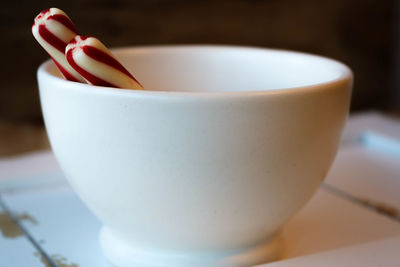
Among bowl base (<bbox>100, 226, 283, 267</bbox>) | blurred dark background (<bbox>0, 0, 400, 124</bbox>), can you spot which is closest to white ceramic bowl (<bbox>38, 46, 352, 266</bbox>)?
bowl base (<bbox>100, 226, 283, 267</bbox>)

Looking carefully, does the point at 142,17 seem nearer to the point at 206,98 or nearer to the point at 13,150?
the point at 13,150

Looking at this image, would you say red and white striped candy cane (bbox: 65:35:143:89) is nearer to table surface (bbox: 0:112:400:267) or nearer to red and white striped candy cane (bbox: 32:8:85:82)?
red and white striped candy cane (bbox: 32:8:85:82)

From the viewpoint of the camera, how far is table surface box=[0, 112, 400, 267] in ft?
1.59

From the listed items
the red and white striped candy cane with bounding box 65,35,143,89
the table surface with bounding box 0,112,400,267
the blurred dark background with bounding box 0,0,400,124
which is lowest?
the table surface with bounding box 0,112,400,267

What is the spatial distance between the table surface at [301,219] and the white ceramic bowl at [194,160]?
0.16 feet

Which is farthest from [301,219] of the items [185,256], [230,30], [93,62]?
[230,30]

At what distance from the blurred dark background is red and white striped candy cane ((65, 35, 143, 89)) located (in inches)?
41.6

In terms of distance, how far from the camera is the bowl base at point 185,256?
18.4 inches

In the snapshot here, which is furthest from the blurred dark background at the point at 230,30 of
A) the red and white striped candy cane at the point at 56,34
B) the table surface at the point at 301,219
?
the red and white striped candy cane at the point at 56,34

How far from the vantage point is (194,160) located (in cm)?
40

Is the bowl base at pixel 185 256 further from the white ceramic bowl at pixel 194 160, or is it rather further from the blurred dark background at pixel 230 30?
the blurred dark background at pixel 230 30

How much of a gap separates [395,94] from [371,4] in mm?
383

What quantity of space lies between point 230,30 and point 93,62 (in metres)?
1.32

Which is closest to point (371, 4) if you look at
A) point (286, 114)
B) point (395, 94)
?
point (395, 94)
